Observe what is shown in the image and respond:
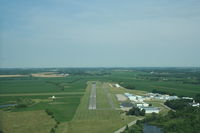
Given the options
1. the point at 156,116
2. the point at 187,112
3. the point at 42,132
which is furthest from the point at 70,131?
the point at 187,112

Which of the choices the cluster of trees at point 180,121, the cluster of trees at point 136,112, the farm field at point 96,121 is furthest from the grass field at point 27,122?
the cluster of trees at point 180,121

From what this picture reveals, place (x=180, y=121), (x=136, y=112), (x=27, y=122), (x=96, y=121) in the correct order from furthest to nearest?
1. (x=136, y=112)
2. (x=96, y=121)
3. (x=27, y=122)
4. (x=180, y=121)

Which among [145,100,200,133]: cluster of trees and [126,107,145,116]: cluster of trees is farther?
[126,107,145,116]: cluster of trees

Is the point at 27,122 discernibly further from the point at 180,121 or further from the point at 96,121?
the point at 180,121

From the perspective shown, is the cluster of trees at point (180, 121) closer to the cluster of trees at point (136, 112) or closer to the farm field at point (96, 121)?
the cluster of trees at point (136, 112)

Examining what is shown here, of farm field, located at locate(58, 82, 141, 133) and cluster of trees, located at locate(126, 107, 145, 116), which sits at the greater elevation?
cluster of trees, located at locate(126, 107, 145, 116)

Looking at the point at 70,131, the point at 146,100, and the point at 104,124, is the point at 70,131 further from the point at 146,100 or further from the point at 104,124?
the point at 146,100

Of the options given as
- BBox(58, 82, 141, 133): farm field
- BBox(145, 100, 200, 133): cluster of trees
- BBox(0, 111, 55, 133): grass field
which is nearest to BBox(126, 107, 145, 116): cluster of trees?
BBox(58, 82, 141, 133): farm field

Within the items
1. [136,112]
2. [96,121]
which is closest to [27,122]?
[96,121]

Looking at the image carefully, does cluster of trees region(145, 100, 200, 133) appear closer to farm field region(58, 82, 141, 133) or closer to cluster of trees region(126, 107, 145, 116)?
cluster of trees region(126, 107, 145, 116)
